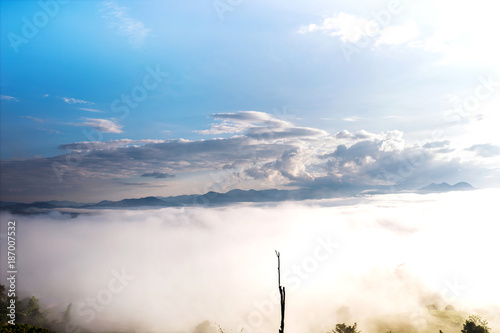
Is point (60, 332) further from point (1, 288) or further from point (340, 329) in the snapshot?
point (340, 329)

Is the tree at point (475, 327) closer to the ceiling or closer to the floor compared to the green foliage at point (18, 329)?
closer to the floor

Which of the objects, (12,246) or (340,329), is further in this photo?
(340,329)

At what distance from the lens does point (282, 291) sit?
3002cm

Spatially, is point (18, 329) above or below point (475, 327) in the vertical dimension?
above

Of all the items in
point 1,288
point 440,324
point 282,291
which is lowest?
point 440,324

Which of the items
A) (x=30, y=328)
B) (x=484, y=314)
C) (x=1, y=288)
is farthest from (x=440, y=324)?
(x=1, y=288)

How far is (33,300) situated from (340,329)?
17242cm

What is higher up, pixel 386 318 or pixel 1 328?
pixel 1 328

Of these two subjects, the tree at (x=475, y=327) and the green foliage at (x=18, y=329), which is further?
the tree at (x=475, y=327)

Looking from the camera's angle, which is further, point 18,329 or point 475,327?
point 475,327

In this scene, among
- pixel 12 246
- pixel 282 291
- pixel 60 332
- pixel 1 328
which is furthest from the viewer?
pixel 60 332

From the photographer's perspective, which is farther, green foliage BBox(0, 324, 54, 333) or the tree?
the tree

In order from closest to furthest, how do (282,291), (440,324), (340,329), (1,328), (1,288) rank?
(282,291)
(1,328)
(340,329)
(1,288)
(440,324)

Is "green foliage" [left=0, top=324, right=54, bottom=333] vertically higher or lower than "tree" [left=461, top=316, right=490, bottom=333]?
higher
